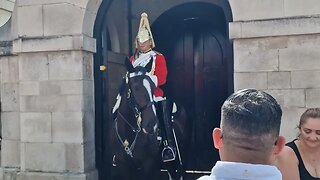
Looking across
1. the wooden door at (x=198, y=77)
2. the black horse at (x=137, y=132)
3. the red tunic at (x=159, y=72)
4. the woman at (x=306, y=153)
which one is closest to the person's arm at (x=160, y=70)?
the red tunic at (x=159, y=72)

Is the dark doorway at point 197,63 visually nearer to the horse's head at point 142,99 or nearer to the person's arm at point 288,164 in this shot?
the horse's head at point 142,99

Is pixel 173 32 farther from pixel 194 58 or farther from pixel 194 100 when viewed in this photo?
pixel 194 100

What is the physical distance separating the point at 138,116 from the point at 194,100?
228 cm

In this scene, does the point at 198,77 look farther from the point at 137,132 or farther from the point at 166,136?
the point at 137,132

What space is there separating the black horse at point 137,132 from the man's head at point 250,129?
4732 mm

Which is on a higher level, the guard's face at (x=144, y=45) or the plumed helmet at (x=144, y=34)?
the plumed helmet at (x=144, y=34)

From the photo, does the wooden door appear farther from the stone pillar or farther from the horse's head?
the stone pillar

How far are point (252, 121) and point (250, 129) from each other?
0.10 feet

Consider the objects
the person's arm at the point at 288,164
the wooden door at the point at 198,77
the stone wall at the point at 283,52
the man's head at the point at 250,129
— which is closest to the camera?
the man's head at the point at 250,129

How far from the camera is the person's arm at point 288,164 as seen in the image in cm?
316

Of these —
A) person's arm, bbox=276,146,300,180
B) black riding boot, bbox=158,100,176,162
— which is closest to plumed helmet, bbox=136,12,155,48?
black riding boot, bbox=158,100,176,162

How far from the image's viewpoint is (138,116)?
6.46m

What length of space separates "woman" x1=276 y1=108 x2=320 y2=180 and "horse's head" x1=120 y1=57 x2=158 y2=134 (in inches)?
123

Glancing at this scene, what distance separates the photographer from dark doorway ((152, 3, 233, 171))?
8.19 m
